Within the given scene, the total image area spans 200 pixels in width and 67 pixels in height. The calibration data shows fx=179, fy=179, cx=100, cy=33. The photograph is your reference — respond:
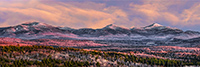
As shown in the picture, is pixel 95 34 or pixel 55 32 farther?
pixel 95 34

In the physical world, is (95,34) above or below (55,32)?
below

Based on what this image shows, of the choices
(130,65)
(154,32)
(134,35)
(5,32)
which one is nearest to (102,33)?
(134,35)

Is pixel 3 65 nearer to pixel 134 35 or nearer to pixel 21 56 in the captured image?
pixel 21 56

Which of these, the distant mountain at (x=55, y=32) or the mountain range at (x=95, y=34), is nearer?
the mountain range at (x=95, y=34)

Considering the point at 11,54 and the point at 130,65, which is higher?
the point at 11,54

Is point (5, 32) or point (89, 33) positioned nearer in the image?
point (5, 32)

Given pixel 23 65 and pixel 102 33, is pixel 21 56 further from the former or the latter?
pixel 102 33

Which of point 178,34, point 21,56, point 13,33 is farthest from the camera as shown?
point 178,34

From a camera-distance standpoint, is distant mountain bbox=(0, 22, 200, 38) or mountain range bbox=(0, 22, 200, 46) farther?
distant mountain bbox=(0, 22, 200, 38)

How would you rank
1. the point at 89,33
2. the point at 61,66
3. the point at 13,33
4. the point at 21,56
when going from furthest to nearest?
the point at 89,33
the point at 13,33
the point at 21,56
the point at 61,66
